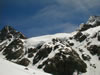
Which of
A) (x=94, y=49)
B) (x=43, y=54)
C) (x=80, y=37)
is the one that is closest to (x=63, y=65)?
(x=43, y=54)

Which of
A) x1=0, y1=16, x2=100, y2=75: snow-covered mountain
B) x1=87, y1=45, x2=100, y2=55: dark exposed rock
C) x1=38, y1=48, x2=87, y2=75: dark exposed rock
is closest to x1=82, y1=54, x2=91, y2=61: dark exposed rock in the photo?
x1=0, y1=16, x2=100, y2=75: snow-covered mountain

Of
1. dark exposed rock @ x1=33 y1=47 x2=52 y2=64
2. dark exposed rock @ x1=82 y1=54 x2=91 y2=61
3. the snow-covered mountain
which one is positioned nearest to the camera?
the snow-covered mountain

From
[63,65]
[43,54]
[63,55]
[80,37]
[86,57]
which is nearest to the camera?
[63,65]

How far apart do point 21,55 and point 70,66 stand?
58787mm

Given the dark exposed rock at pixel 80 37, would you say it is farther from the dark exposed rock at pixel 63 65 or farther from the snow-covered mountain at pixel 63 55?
the dark exposed rock at pixel 63 65

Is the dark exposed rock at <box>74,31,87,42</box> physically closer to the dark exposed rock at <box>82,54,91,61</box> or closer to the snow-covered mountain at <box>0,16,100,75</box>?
the snow-covered mountain at <box>0,16,100,75</box>

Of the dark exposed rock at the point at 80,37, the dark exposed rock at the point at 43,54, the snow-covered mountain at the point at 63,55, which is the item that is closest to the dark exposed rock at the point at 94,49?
the snow-covered mountain at the point at 63,55

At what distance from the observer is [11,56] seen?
13300 centimetres

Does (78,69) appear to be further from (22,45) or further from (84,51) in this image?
(22,45)

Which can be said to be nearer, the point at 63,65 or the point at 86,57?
the point at 63,65

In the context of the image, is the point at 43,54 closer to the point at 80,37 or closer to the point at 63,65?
the point at 63,65

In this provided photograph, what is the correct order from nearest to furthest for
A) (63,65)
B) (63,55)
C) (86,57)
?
(63,65), (63,55), (86,57)

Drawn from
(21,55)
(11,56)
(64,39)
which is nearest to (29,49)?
(21,55)

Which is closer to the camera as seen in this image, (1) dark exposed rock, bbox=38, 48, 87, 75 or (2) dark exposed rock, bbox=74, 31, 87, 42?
(1) dark exposed rock, bbox=38, 48, 87, 75
